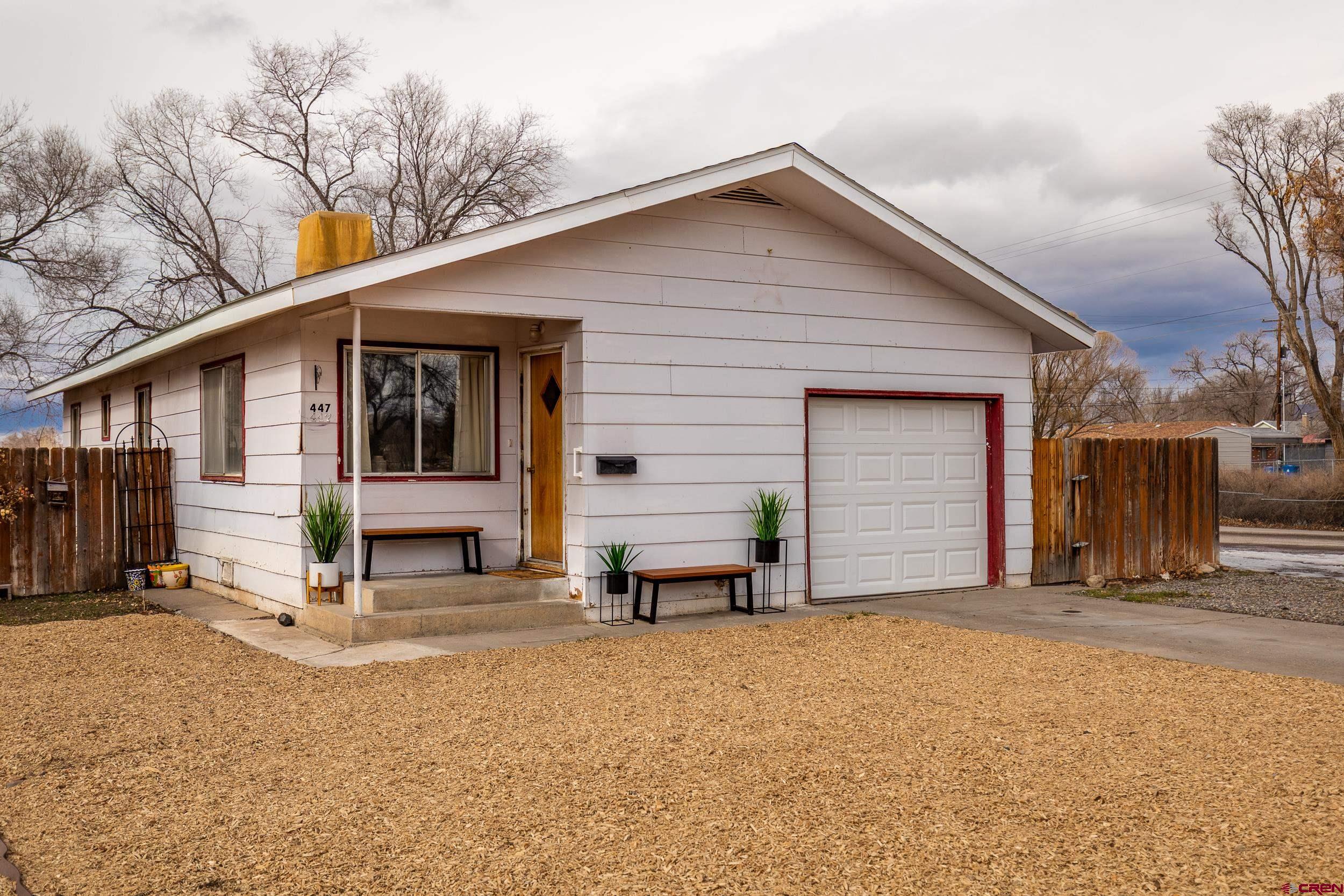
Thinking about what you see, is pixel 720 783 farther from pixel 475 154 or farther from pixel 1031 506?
pixel 475 154

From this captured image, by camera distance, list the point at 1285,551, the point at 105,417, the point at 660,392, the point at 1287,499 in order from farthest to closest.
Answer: the point at 1287,499
the point at 1285,551
the point at 105,417
the point at 660,392

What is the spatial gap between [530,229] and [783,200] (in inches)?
109

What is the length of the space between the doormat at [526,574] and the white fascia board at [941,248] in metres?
4.18

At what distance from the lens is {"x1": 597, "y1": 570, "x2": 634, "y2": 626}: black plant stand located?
29.6ft

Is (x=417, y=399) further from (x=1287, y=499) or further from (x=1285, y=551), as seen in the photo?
(x=1287, y=499)

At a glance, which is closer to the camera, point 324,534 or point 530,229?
point 530,229

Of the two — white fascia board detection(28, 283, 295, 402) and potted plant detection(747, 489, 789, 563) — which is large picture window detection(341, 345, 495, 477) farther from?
potted plant detection(747, 489, 789, 563)

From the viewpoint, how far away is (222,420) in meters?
11.0

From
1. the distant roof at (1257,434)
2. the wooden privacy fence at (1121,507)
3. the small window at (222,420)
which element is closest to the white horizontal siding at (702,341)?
the wooden privacy fence at (1121,507)

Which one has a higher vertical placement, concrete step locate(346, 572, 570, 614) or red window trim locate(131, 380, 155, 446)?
red window trim locate(131, 380, 155, 446)

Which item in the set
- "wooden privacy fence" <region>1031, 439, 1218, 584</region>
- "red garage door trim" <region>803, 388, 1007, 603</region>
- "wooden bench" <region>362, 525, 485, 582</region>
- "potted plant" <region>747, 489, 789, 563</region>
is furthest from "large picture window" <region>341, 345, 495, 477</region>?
"wooden privacy fence" <region>1031, 439, 1218, 584</region>

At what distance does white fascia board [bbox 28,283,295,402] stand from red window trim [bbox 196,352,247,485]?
39 centimetres

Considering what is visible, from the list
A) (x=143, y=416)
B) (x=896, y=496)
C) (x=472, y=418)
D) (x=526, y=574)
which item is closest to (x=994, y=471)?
(x=896, y=496)

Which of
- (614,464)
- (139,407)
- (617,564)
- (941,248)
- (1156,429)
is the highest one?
(941,248)
